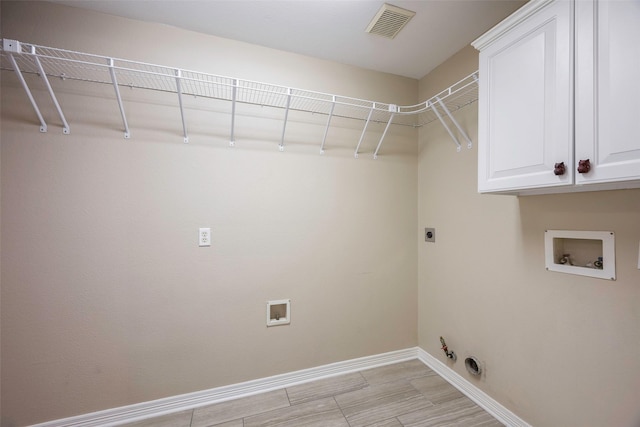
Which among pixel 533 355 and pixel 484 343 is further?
pixel 484 343

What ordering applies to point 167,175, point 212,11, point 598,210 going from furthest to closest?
point 167,175, point 212,11, point 598,210

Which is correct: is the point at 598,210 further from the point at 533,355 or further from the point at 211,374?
the point at 211,374

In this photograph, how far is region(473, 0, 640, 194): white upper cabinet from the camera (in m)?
0.86

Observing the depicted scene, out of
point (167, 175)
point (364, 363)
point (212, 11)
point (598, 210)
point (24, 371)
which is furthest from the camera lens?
point (364, 363)

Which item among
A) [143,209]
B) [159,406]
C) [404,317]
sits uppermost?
[143,209]

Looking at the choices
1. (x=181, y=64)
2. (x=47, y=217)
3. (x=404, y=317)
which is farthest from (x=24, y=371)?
(x=404, y=317)

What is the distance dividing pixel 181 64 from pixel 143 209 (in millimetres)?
994

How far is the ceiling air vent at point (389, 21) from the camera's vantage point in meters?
1.50

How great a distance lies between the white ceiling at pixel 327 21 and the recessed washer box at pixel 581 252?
4.45ft

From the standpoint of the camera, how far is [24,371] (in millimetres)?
1410

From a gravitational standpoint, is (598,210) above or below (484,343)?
above

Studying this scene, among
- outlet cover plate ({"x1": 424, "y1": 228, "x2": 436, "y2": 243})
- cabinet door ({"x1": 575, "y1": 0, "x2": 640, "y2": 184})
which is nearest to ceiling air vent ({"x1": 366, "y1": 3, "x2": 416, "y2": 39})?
cabinet door ({"x1": 575, "y1": 0, "x2": 640, "y2": 184})

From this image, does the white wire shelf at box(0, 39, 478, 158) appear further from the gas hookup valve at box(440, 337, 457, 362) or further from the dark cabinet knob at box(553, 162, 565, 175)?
the gas hookup valve at box(440, 337, 457, 362)

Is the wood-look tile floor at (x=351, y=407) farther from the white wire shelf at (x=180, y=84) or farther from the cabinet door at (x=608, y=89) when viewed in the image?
the white wire shelf at (x=180, y=84)
